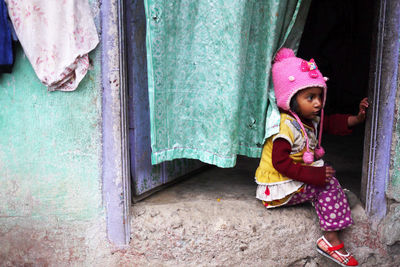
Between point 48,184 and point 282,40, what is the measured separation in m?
1.73

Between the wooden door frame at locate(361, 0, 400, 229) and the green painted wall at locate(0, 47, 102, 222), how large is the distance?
5.59ft

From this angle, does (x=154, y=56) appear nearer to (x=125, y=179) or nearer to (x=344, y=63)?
(x=125, y=179)

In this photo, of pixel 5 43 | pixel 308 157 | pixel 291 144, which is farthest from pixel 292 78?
pixel 5 43

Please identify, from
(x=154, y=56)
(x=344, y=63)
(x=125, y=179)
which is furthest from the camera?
(x=344, y=63)

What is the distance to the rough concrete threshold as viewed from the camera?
2.36 m

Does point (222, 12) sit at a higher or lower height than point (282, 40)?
higher

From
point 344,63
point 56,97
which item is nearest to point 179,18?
point 56,97

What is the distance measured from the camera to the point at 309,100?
2.29 meters

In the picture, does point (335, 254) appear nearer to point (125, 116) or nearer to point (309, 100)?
point (309, 100)

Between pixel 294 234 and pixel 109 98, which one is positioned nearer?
pixel 109 98

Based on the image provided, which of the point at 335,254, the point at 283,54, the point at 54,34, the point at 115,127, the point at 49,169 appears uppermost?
the point at 54,34

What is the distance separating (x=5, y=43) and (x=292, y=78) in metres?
1.64

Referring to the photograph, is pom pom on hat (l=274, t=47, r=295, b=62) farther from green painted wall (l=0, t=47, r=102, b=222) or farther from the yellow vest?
green painted wall (l=0, t=47, r=102, b=222)

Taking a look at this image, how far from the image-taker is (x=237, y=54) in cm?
223
